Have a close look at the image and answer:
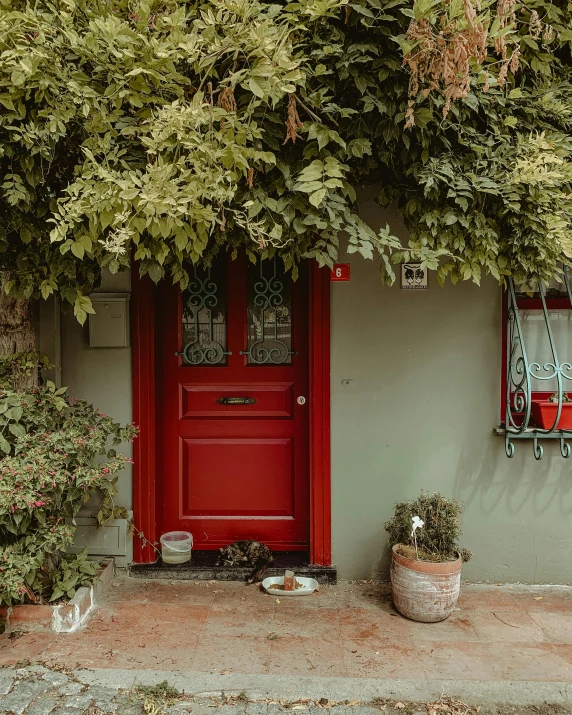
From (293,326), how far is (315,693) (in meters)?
2.46

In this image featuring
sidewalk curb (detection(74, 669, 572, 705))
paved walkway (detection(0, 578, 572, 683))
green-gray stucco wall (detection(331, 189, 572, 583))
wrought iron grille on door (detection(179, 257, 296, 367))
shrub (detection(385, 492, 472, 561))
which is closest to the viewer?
sidewalk curb (detection(74, 669, 572, 705))

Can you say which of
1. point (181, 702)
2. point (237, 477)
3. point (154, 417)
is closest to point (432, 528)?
point (237, 477)

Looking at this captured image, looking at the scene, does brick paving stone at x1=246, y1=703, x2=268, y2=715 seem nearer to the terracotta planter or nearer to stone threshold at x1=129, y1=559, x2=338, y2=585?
the terracotta planter

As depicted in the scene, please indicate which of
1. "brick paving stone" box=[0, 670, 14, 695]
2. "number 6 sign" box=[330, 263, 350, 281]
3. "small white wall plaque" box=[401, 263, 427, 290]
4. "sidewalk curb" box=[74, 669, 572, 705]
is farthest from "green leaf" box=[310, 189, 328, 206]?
"brick paving stone" box=[0, 670, 14, 695]

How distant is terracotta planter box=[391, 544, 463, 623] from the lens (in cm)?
360

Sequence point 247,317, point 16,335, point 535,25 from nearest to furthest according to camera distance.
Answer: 1. point 535,25
2. point 16,335
3. point 247,317

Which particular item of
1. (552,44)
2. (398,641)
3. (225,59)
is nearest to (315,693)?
(398,641)

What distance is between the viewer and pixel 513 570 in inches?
164

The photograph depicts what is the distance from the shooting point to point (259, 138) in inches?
118

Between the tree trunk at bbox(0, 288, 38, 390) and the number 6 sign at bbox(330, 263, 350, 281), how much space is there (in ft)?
6.70

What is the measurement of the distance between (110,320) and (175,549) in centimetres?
173

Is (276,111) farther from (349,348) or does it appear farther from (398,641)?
(398,641)

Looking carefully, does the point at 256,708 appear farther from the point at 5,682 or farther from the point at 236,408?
the point at 236,408

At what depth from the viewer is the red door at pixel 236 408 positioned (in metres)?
4.48
